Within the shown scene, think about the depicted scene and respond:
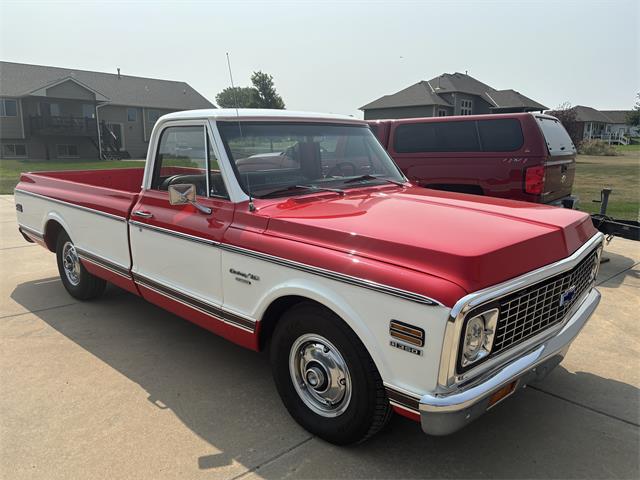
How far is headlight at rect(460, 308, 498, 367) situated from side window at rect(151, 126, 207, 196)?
7.03 feet

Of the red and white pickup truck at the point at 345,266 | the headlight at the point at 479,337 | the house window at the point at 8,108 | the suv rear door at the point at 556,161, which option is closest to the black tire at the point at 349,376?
the red and white pickup truck at the point at 345,266

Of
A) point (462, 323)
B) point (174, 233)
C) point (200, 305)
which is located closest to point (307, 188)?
point (174, 233)

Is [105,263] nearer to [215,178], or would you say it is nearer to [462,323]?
[215,178]

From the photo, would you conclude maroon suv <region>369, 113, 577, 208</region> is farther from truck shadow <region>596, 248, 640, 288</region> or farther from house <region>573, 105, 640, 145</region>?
house <region>573, 105, 640, 145</region>

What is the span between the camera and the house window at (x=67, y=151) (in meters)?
35.1

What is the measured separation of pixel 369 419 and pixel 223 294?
4.16 feet

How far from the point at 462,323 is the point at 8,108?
38.1 metres

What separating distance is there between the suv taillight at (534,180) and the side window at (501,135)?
0.40 meters

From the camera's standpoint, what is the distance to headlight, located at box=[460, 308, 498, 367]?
7.63 feet

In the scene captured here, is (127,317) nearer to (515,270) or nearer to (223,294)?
(223,294)

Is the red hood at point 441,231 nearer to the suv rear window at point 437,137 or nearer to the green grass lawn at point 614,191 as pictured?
the suv rear window at point 437,137

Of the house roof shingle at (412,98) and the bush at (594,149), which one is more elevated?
the house roof shingle at (412,98)

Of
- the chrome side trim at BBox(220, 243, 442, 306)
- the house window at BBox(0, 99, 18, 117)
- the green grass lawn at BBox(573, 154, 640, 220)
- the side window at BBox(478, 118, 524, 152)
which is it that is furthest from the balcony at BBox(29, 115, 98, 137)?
the chrome side trim at BBox(220, 243, 442, 306)

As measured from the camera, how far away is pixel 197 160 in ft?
12.4
